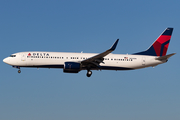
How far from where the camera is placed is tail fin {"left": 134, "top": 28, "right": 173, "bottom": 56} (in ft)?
178

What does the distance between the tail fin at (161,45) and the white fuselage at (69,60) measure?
219 centimetres

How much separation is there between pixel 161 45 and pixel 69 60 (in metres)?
18.2

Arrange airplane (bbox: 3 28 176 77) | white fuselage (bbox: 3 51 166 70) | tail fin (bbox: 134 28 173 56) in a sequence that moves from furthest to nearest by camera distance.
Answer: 1. tail fin (bbox: 134 28 173 56)
2. white fuselage (bbox: 3 51 166 70)
3. airplane (bbox: 3 28 176 77)

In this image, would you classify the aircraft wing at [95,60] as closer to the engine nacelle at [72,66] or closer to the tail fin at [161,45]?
the engine nacelle at [72,66]

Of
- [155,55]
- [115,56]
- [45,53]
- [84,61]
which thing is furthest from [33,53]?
[155,55]

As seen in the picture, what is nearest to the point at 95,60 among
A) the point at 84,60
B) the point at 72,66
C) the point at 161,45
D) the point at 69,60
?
the point at 84,60

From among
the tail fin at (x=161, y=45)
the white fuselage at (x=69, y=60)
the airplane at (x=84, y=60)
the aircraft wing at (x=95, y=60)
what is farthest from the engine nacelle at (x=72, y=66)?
the tail fin at (x=161, y=45)

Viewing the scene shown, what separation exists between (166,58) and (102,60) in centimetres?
1121

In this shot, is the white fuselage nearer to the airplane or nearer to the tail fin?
the airplane

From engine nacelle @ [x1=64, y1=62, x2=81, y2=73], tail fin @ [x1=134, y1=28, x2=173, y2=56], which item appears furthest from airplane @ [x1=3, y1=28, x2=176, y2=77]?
tail fin @ [x1=134, y1=28, x2=173, y2=56]

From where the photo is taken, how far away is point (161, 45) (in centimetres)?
5544

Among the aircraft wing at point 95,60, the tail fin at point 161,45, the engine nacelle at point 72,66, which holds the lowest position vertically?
the engine nacelle at point 72,66

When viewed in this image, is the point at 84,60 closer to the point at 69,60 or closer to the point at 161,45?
the point at 69,60

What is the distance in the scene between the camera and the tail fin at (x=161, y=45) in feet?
178
